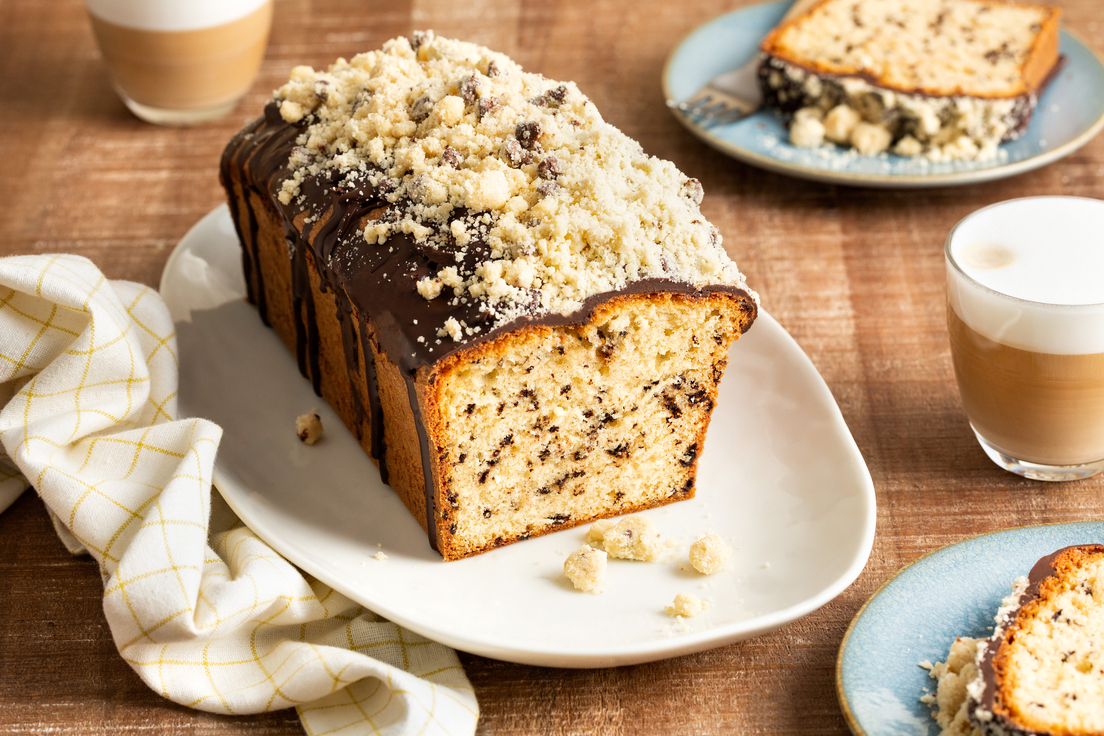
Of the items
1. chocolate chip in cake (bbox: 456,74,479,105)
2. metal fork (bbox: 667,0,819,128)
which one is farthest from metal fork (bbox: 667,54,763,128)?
chocolate chip in cake (bbox: 456,74,479,105)

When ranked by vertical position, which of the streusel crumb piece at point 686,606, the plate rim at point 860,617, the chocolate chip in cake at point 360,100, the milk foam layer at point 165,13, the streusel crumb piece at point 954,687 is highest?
the chocolate chip in cake at point 360,100

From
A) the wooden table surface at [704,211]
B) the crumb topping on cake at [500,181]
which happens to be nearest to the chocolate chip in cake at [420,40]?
the crumb topping on cake at [500,181]

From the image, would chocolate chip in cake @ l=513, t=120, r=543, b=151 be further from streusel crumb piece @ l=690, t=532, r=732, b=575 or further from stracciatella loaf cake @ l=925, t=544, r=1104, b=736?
stracciatella loaf cake @ l=925, t=544, r=1104, b=736

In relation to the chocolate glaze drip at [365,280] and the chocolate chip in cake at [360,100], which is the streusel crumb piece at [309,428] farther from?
the chocolate chip in cake at [360,100]

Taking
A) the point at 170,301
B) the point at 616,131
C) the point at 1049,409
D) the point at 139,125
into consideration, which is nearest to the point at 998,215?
the point at 1049,409

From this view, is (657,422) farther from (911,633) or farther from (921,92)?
(921,92)

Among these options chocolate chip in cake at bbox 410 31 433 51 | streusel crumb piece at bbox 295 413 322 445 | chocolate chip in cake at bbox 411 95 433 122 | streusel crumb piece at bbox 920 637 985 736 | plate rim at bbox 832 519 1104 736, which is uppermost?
chocolate chip in cake at bbox 411 95 433 122

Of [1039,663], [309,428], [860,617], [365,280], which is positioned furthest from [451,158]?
[1039,663]
